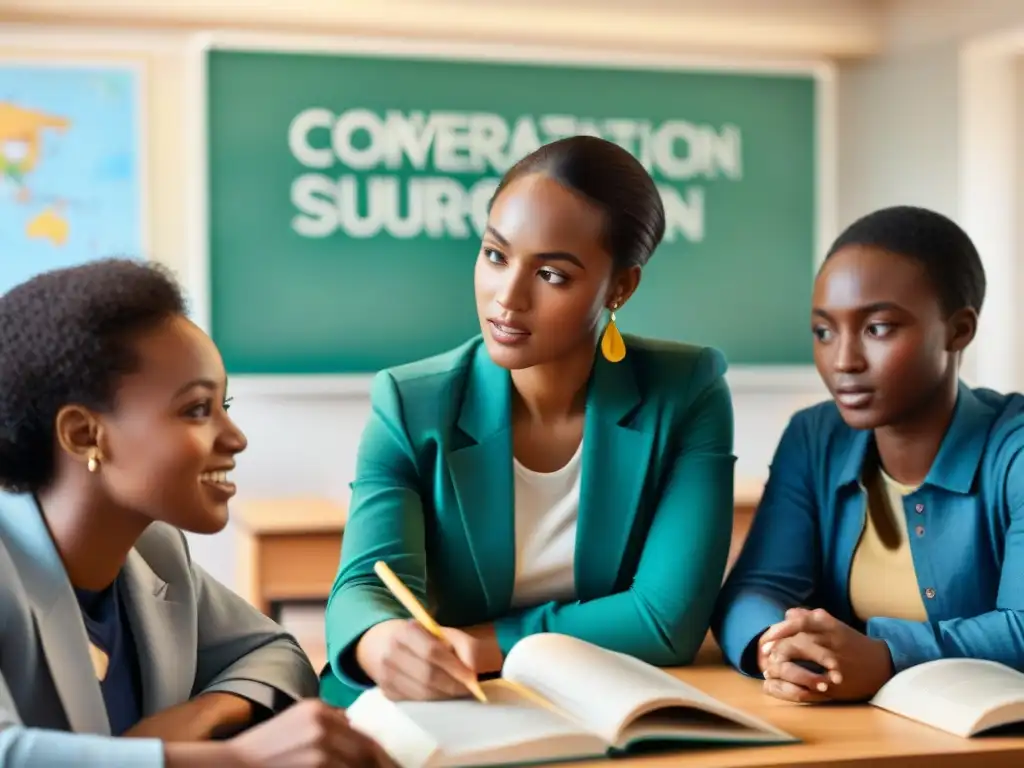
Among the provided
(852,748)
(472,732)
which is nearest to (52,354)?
(472,732)

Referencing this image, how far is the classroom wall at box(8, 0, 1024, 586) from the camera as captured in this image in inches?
169

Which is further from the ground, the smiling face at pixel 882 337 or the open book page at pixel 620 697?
the smiling face at pixel 882 337

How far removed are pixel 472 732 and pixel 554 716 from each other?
0.29 feet

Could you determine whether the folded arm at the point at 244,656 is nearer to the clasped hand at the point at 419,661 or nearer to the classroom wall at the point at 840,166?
the clasped hand at the point at 419,661

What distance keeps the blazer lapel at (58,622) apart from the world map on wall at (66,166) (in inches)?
124

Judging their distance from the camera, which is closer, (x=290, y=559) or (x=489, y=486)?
(x=489, y=486)

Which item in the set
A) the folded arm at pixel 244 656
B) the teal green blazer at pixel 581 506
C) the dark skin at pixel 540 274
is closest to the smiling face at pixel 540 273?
the dark skin at pixel 540 274

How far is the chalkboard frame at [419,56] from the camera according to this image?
14.1 feet

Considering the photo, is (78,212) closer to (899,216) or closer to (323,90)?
(323,90)

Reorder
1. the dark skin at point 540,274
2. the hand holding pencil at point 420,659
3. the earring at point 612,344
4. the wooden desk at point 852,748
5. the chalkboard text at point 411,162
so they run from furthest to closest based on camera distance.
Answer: the chalkboard text at point 411,162 < the earring at point 612,344 < the dark skin at point 540,274 < the hand holding pencil at point 420,659 < the wooden desk at point 852,748

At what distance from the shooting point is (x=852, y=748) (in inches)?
45.9

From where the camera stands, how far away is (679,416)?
162cm

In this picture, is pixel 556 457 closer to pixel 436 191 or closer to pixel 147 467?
pixel 147 467

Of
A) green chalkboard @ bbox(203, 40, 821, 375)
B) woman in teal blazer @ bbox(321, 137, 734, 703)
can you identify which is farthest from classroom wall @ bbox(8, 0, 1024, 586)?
woman in teal blazer @ bbox(321, 137, 734, 703)
